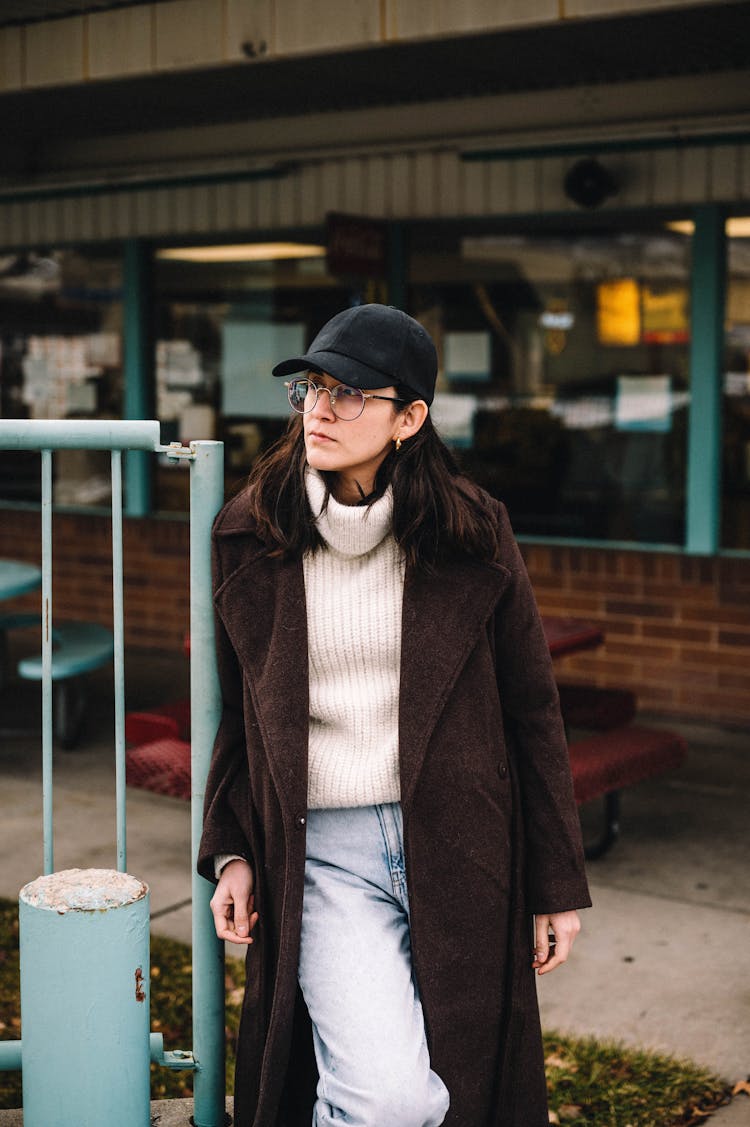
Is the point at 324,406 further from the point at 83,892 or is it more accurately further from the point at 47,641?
the point at 83,892

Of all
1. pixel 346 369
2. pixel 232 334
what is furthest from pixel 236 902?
pixel 232 334

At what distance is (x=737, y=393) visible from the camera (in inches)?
295

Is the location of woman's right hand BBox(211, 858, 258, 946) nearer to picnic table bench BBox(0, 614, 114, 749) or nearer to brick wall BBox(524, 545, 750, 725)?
picnic table bench BBox(0, 614, 114, 749)

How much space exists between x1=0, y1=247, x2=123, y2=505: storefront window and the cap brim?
744cm

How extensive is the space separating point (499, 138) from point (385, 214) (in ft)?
2.87

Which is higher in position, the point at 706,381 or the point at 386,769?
the point at 706,381

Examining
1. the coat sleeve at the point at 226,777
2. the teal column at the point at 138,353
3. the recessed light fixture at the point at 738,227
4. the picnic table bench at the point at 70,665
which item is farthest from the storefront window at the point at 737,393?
the coat sleeve at the point at 226,777

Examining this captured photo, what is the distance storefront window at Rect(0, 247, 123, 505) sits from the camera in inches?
386

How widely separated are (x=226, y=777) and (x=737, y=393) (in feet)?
17.8

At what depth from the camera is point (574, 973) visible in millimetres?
4375

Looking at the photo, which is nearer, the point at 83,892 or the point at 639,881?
the point at 83,892

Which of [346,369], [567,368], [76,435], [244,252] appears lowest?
[76,435]

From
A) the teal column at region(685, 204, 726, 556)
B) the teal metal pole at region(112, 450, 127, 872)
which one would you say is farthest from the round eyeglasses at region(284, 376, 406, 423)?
the teal column at region(685, 204, 726, 556)

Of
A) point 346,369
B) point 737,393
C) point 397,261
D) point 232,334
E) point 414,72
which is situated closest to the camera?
point 346,369
